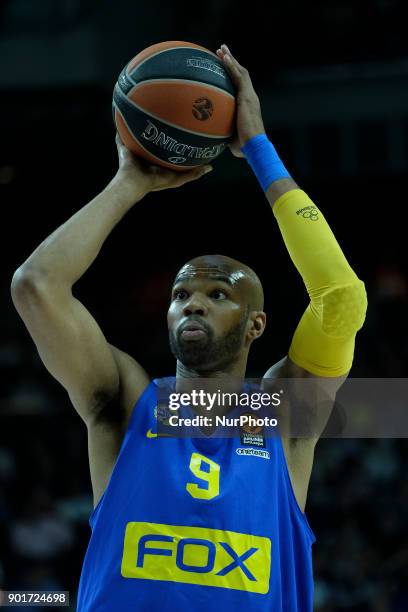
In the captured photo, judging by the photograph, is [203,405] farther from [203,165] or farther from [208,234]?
[208,234]

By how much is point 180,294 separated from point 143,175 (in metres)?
0.51

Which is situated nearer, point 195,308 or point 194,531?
point 194,531

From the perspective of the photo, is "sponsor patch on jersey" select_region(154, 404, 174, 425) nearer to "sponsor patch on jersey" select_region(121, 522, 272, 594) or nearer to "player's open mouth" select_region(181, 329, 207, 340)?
"player's open mouth" select_region(181, 329, 207, 340)

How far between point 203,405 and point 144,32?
9.54m

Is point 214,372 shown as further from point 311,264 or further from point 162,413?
point 311,264

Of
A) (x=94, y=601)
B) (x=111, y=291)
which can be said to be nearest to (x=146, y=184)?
(x=94, y=601)

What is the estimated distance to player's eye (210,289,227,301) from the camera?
3705mm

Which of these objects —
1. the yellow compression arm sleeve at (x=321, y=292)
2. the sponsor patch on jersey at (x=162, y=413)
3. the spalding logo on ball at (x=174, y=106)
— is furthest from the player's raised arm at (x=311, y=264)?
the sponsor patch on jersey at (x=162, y=413)

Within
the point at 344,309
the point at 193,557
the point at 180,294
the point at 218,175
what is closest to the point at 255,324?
the point at 180,294

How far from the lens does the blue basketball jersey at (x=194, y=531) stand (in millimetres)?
3188

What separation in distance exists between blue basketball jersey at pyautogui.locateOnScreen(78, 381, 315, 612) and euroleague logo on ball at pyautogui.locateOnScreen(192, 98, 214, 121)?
1.13 metres

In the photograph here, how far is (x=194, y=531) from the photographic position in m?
3.24

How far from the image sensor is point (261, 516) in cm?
334

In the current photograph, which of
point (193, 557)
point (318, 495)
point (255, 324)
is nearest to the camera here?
point (193, 557)
